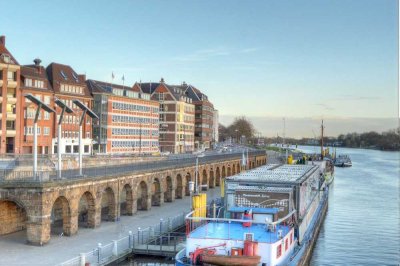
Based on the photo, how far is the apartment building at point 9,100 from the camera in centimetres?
7069

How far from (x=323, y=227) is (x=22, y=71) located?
49462 millimetres

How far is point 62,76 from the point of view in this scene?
8669 centimetres

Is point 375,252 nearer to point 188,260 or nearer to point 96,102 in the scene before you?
point 188,260

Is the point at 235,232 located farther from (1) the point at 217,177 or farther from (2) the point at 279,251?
(1) the point at 217,177

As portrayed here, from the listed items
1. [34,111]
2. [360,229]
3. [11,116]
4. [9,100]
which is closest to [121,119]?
[34,111]

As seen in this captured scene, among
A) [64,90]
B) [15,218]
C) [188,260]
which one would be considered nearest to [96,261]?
[188,260]

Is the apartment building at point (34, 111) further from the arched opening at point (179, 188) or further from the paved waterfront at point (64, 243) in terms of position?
the paved waterfront at point (64, 243)

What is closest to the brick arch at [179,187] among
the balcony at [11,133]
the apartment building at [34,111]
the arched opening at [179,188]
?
the arched opening at [179,188]

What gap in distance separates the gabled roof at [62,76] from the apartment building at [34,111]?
1.27 metres

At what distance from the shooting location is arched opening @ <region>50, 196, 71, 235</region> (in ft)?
128

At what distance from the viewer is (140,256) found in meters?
35.2

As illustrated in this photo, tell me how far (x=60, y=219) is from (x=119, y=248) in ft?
45.1

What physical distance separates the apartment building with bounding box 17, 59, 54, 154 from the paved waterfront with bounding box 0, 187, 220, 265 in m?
32.9

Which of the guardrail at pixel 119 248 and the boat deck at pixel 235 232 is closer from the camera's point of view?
the boat deck at pixel 235 232
